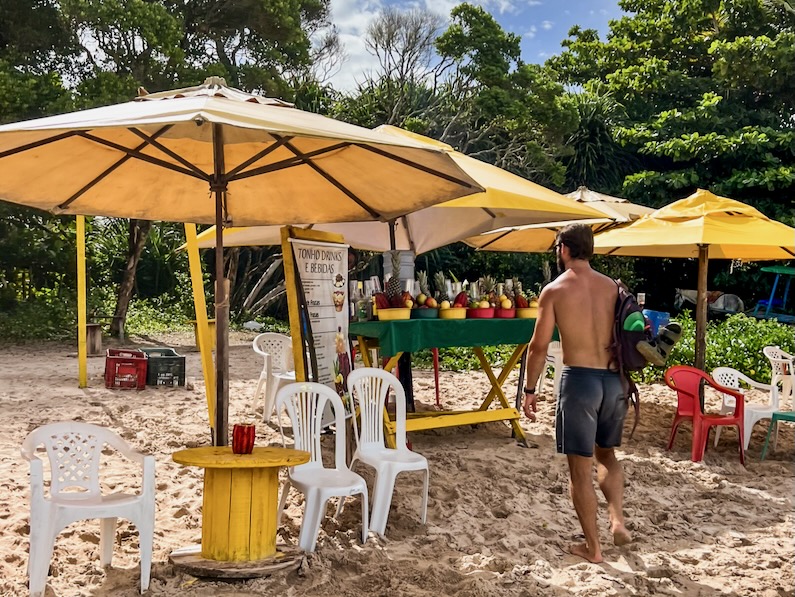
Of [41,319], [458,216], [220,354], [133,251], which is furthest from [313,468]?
[41,319]

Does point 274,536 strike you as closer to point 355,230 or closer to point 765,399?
point 355,230

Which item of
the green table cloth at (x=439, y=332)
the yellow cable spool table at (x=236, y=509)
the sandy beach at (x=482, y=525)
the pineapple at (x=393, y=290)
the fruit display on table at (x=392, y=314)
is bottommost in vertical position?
the sandy beach at (x=482, y=525)

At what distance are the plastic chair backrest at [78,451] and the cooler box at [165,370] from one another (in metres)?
5.56

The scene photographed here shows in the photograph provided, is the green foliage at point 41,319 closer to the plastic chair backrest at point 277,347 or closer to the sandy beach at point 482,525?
the sandy beach at point 482,525

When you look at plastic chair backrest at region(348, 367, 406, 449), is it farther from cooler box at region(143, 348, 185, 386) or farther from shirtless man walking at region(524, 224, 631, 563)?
cooler box at region(143, 348, 185, 386)

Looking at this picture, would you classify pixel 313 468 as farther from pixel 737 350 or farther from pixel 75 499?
pixel 737 350

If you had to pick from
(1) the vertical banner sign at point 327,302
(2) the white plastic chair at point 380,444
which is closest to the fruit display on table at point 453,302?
(1) the vertical banner sign at point 327,302

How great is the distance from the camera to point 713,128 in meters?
18.6

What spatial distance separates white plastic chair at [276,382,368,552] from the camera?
404cm

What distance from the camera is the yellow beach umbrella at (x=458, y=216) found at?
5887 mm

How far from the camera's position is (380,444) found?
5.02 meters

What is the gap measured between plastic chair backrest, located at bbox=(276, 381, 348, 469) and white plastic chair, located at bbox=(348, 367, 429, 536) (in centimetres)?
25

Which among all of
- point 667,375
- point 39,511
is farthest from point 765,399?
point 39,511

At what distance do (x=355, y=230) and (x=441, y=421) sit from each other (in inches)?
98.1
